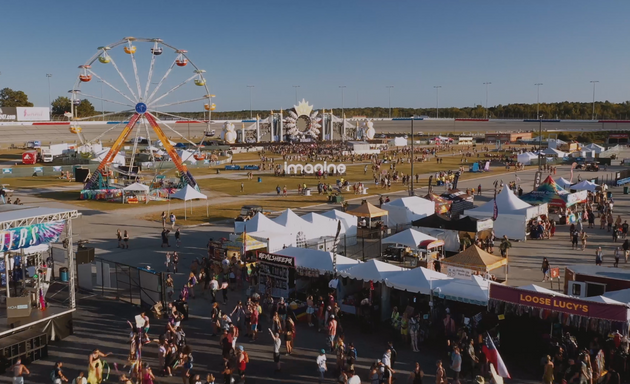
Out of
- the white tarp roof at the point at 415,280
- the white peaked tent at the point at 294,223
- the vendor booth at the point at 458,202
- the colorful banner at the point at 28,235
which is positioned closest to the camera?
the colorful banner at the point at 28,235

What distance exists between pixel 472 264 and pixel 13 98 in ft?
551

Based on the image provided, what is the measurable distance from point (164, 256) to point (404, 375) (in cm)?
1394

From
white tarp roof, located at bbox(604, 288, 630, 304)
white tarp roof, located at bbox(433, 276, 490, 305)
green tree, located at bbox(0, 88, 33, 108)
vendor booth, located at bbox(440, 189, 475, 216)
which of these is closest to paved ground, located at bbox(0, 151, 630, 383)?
white tarp roof, located at bbox(433, 276, 490, 305)

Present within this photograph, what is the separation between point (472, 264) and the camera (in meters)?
17.9

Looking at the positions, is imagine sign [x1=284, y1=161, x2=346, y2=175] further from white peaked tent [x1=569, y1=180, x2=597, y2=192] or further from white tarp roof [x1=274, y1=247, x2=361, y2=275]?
white tarp roof [x1=274, y1=247, x2=361, y2=275]

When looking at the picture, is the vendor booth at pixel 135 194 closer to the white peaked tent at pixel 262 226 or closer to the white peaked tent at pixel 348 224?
the white peaked tent at pixel 262 226

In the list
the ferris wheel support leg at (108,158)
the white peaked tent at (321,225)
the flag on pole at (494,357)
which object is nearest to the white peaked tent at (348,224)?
the white peaked tent at (321,225)

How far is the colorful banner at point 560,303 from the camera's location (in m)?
12.3

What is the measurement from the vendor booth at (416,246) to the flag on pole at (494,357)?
29.7ft

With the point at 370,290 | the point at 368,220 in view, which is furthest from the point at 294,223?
the point at 370,290

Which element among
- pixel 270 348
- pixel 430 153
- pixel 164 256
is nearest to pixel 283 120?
pixel 430 153

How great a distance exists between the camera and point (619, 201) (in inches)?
1517

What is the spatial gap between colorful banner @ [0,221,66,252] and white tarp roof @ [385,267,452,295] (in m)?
9.00

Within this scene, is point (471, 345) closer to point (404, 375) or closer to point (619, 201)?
point (404, 375)
